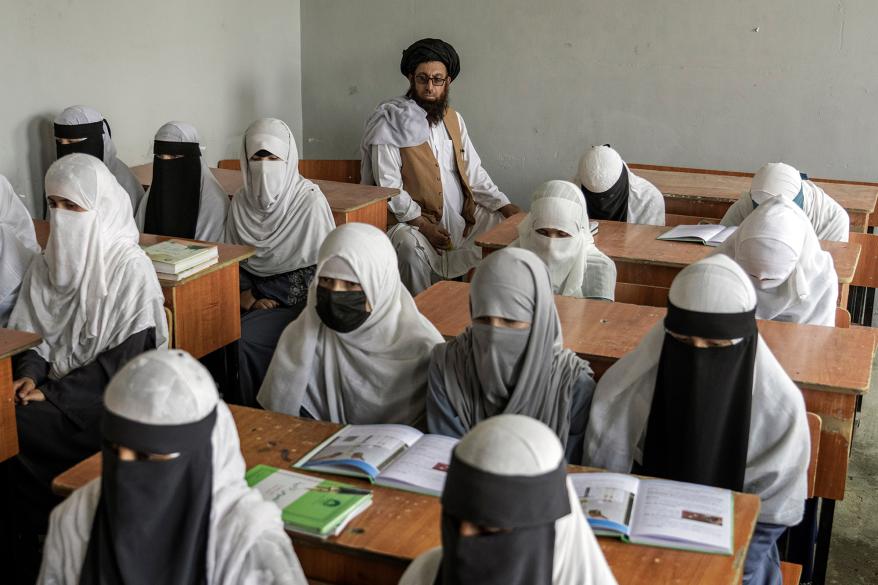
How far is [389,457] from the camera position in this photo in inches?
93.5

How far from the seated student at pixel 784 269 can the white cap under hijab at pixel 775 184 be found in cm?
106

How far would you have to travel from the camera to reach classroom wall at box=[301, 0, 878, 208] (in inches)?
253

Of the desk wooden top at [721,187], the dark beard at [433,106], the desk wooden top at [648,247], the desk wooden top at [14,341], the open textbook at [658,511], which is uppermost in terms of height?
the dark beard at [433,106]

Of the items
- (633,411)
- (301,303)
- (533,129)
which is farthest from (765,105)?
(633,411)

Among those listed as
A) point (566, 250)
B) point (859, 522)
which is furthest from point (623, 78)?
point (859, 522)

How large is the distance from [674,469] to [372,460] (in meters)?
0.79

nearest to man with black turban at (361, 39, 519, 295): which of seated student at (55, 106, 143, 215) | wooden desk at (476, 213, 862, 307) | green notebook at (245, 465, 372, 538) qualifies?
wooden desk at (476, 213, 862, 307)

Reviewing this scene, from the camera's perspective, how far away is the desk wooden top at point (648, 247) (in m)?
4.25

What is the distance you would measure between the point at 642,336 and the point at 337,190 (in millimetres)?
2543

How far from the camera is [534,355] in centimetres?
255

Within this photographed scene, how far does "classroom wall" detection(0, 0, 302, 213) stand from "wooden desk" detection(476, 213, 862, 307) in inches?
93.4

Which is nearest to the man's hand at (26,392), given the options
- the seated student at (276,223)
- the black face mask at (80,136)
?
the seated student at (276,223)

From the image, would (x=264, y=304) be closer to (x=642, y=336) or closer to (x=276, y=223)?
(x=276, y=223)

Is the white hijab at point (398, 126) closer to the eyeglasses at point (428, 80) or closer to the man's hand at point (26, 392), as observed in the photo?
the eyeglasses at point (428, 80)
